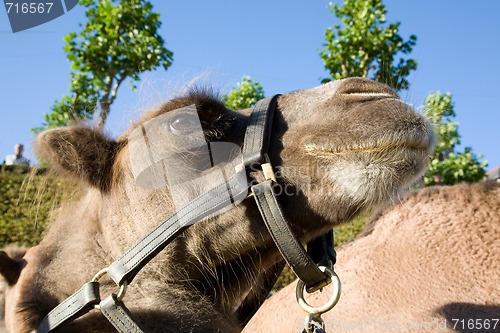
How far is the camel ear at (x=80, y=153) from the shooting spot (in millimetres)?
2426

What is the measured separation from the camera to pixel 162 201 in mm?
2336

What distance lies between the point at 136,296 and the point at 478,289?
2.10 m

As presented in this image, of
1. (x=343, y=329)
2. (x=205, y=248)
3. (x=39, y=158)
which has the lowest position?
→ (x=343, y=329)

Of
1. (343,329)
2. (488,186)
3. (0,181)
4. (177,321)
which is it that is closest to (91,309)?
(177,321)

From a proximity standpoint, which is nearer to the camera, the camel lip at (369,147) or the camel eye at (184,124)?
the camel lip at (369,147)

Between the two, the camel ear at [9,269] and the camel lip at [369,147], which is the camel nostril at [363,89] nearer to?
the camel lip at [369,147]

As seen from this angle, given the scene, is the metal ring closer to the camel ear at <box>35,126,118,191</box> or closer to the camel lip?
the camel lip

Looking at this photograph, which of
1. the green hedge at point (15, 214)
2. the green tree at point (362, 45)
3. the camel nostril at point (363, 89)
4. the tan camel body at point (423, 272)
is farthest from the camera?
the green tree at point (362, 45)

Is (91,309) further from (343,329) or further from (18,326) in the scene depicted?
(343,329)

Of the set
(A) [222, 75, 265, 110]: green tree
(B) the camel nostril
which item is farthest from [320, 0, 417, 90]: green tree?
(B) the camel nostril

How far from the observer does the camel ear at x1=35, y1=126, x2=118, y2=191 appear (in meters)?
2.43

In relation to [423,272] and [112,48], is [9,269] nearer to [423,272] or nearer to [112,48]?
[423,272]

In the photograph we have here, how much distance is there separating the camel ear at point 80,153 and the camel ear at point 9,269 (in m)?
0.53

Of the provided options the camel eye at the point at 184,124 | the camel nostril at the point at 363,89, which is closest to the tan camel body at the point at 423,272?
the camel nostril at the point at 363,89
